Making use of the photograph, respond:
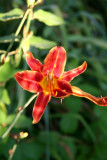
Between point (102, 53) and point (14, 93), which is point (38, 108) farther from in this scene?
point (102, 53)

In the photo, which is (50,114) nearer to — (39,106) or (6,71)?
(6,71)

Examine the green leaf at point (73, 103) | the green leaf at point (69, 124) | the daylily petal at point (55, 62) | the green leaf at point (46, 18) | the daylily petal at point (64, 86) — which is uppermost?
the green leaf at point (46, 18)

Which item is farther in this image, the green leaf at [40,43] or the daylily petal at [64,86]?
the green leaf at [40,43]

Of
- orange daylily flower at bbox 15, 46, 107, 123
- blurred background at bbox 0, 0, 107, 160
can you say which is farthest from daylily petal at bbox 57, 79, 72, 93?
blurred background at bbox 0, 0, 107, 160

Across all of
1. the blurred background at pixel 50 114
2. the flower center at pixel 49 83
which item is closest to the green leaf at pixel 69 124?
the blurred background at pixel 50 114

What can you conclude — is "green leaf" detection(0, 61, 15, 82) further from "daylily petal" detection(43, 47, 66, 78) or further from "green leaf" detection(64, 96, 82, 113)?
"green leaf" detection(64, 96, 82, 113)

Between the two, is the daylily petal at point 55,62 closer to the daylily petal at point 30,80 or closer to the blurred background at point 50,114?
the daylily petal at point 30,80
